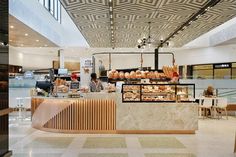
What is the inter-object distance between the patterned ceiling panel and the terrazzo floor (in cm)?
371

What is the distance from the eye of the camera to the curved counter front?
7.55m

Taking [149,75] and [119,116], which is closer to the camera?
[119,116]

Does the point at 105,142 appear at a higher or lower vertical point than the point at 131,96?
lower

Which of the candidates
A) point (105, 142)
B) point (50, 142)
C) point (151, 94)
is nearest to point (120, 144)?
point (105, 142)

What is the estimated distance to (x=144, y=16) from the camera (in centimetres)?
953

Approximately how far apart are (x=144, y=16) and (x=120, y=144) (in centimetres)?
480

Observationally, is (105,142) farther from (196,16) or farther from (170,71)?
(196,16)

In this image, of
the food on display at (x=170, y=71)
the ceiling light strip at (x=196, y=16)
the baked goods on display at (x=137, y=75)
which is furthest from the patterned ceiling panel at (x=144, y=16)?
the baked goods on display at (x=137, y=75)

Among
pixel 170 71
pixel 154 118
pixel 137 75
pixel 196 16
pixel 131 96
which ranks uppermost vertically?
pixel 196 16

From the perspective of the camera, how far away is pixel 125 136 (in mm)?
7297

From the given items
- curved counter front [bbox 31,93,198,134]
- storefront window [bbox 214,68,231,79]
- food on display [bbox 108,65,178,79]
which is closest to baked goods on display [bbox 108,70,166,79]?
food on display [bbox 108,65,178,79]

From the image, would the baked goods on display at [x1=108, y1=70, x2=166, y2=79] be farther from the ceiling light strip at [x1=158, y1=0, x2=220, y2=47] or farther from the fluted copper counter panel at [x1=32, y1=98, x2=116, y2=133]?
the ceiling light strip at [x1=158, y1=0, x2=220, y2=47]

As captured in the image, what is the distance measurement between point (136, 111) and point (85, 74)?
4076mm

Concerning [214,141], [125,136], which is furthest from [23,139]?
[214,141]
